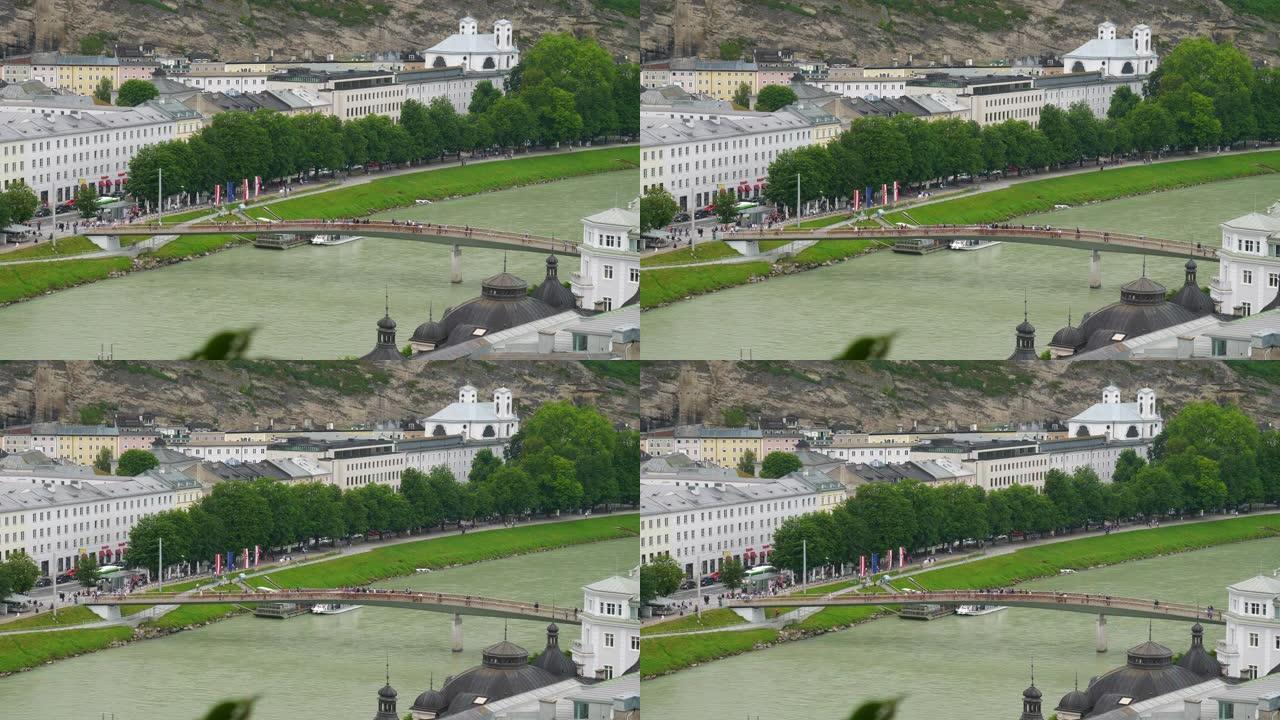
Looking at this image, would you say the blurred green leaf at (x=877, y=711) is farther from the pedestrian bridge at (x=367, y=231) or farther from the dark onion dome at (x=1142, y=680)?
the pedestrian bridge at (x=367, y=231)

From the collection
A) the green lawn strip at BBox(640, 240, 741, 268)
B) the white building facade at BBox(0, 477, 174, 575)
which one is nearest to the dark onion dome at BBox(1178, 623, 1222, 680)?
the green lawn strip at BBox(640, 240, 741, 268)

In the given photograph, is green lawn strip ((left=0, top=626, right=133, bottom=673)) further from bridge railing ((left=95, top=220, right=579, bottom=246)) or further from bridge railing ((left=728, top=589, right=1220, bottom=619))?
bridge railing ((left=728, top=589, right=1220, bottom=619))

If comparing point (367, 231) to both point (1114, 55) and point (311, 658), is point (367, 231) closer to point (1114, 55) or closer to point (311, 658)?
point (311, 658)

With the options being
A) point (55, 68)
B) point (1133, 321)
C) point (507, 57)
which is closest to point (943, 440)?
point (1133, 321)

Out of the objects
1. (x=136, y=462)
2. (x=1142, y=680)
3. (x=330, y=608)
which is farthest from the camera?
(x=136, y=462)

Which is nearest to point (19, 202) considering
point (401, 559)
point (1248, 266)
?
point (401, 559)
